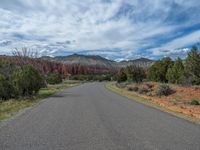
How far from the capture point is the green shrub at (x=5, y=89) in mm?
35031

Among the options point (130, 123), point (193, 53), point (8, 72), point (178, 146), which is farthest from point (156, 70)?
point (178, 146)

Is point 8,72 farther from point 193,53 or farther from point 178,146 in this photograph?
point 178,146

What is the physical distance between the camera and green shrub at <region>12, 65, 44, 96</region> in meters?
36.5

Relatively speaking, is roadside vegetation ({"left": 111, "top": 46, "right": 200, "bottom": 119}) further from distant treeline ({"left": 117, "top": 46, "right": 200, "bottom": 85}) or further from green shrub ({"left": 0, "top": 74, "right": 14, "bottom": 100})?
green shrub ({"left": 0, "top": 74, "right": 14, "bottom": 100})

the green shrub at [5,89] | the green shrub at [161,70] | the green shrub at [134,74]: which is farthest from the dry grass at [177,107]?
the green shrub at [134,74]

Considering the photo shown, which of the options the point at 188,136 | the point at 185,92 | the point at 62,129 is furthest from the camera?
the point at 185,92

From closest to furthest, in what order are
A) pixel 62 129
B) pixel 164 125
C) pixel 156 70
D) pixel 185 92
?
pixel 62 129, pixel 164 125, pixel 185 92, pixel 156 70

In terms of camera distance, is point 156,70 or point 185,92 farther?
point 156,70

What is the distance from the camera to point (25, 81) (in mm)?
36969

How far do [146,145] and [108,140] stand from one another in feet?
4.02

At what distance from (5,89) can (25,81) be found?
2.43 m

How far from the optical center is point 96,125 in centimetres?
1238

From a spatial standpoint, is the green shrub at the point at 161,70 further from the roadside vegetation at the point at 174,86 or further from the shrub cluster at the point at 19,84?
the shrub cluster at the point at 19,84

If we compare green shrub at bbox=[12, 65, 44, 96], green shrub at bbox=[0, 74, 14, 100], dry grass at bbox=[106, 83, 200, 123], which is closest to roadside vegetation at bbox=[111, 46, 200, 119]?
dry grass at bbox=[106, 83, 200, 123]
